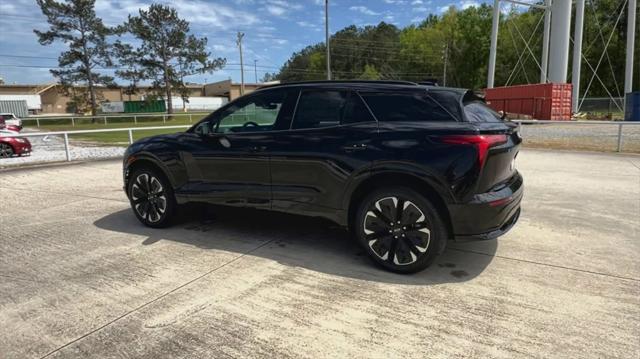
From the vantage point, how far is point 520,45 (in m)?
59.3

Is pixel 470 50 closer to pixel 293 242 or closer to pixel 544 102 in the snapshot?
pixel 544 102

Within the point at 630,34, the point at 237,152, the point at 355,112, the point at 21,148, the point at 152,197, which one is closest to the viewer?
the point at 355,112

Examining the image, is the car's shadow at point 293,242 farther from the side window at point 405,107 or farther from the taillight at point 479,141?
the side window at point 405,107

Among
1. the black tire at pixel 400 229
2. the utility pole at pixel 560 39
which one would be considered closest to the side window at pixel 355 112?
the black tire at pixel 400 229

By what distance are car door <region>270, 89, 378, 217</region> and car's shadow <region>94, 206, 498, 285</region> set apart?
16.2 inches

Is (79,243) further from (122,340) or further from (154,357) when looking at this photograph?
(154,357)

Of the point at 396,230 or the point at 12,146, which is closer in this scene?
the point at 396,230

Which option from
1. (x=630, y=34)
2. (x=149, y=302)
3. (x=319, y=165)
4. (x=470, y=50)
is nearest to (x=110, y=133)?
(x=319, y=165)

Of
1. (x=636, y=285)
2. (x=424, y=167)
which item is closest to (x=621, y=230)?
(x=636, y=285)

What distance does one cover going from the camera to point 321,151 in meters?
4.12

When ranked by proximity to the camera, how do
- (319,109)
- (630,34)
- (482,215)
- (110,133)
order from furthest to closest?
(110,133) < (630,34) < (319,109) < (482,215)

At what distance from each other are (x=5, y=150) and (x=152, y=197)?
11.9m

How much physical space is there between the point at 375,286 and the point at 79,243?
3.53 m

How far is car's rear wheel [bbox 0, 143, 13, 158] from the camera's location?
13828 mm
